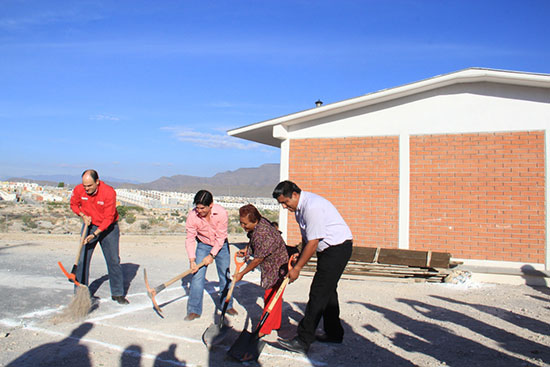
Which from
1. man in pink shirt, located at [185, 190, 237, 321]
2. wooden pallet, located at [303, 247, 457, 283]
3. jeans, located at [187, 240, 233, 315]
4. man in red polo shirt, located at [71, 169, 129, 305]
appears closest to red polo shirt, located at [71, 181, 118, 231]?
man in red polo shirt, located at [71, 169, 129, 305]

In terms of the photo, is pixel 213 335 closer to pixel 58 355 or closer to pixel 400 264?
pixel 58 355

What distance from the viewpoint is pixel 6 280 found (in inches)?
313

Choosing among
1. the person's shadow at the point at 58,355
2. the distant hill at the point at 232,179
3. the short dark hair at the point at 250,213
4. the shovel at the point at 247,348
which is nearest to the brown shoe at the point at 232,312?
the shovel at the point at 247,348

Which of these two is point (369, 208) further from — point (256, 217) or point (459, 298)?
point (256, 217)

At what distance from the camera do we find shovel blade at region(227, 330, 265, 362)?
4.40 m

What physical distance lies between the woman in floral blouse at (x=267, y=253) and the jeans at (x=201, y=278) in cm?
100

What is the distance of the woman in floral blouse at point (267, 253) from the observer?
490 centimetres

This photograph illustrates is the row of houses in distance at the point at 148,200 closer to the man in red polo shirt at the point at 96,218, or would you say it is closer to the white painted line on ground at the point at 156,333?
the man in red polo shirt at the point at 96,218

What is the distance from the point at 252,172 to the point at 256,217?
17457 cm

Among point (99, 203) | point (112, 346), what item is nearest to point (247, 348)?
point (112, 346)

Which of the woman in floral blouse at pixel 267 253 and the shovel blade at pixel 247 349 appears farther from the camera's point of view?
the woman in floral blouse at pixel 267 253

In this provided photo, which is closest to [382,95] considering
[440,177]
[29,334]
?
[440,177]

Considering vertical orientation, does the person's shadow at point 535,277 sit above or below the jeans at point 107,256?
below

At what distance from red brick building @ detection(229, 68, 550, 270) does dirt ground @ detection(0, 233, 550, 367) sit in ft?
3.76
